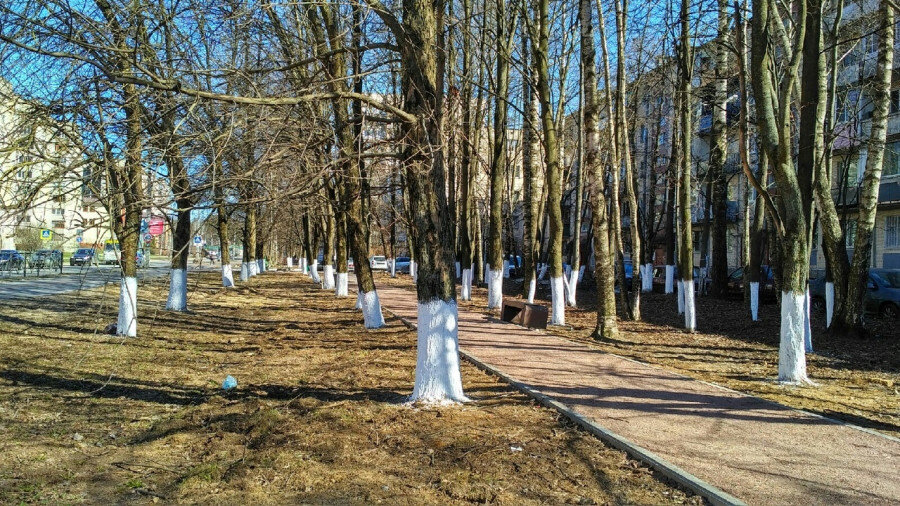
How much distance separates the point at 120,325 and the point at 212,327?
3117mm

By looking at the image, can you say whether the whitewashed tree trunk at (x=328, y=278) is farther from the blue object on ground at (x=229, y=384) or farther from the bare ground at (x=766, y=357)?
the blue object on ground at (x=229, y=384)

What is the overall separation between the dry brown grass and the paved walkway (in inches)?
18.7

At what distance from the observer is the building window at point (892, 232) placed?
2912cm

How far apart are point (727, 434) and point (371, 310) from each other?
30.8ft

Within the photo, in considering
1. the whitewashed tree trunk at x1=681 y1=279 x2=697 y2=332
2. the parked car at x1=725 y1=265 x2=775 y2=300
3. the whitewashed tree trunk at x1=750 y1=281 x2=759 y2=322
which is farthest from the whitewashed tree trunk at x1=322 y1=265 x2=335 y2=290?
the whitewashed tree trunk at x1=681 y1=279 x2=697 y2=332

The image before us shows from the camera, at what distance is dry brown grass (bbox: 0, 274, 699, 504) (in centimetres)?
466

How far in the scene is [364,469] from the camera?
200 inches

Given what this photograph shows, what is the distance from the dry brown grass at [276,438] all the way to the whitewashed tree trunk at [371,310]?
346 cm

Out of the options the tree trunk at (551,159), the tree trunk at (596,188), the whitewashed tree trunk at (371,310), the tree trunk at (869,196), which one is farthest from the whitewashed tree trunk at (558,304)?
the tree trunk at (869,196)

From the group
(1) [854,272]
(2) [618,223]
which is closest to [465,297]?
(2) [618,223]

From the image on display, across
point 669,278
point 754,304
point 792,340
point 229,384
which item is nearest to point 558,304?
point 754,304

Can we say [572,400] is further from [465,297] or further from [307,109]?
[465,297]

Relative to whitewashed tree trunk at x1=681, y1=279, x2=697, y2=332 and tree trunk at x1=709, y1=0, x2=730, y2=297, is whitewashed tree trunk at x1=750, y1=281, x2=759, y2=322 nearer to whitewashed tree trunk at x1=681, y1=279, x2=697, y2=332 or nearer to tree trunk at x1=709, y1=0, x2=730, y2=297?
whitewashed tree trunk at x1=681, y1=279, x2=697, y2=332

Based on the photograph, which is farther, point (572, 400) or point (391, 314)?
point (391, 314)
